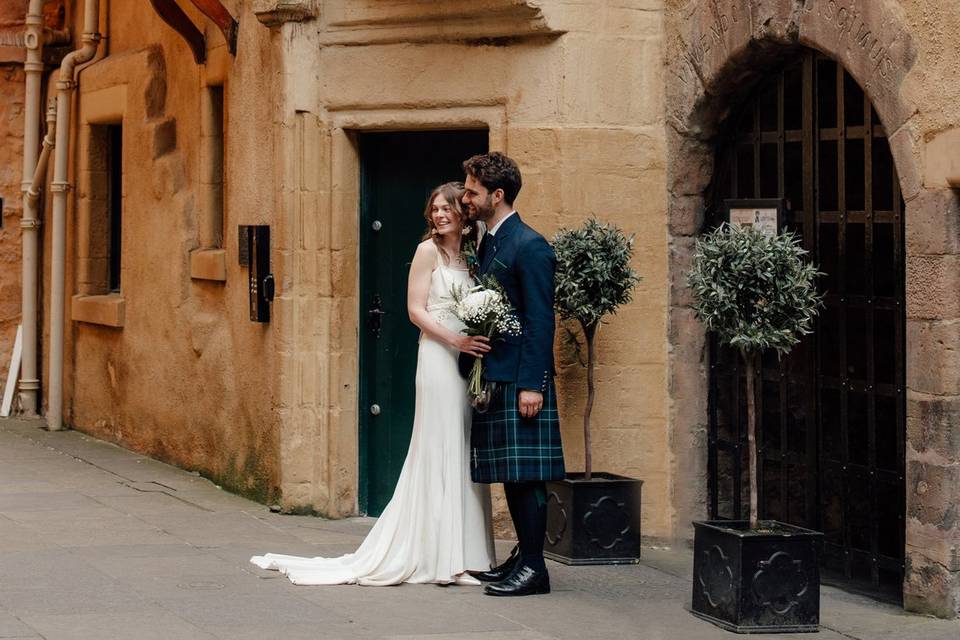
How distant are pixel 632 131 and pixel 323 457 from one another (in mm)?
2621

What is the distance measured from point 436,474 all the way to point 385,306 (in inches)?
92.6

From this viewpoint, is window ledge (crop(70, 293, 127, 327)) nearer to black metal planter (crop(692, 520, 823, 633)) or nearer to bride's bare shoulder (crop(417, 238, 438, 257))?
bride's bare shoulder (crop(417, 238, 438, 257))

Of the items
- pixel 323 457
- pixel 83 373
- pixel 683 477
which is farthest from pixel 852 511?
pixel 83 373

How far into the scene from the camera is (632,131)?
920cm

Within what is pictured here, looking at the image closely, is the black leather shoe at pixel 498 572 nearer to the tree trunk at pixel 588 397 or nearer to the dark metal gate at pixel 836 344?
the tree trunk at pixel 588 397

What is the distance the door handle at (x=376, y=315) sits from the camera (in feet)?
33.0

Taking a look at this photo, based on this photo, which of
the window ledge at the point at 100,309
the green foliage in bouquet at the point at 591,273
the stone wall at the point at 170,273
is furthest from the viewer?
the window ledge at the point at 100,309

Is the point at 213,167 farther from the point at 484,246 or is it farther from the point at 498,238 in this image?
the point at 498,238

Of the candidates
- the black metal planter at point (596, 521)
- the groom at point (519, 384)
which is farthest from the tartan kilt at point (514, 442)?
the black metal planter at point (596, 521)

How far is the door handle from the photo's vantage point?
10055 millimetres

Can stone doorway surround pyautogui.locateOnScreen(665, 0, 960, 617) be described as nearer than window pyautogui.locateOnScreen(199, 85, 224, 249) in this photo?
Answer: Yes

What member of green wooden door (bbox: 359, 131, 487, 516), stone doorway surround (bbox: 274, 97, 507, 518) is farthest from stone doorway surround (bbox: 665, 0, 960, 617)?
stone doorway surround (bbox: 274, 97, 507, 518)

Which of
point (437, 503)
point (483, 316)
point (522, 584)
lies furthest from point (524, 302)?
point (522, 584)

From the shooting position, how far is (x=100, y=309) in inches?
542
